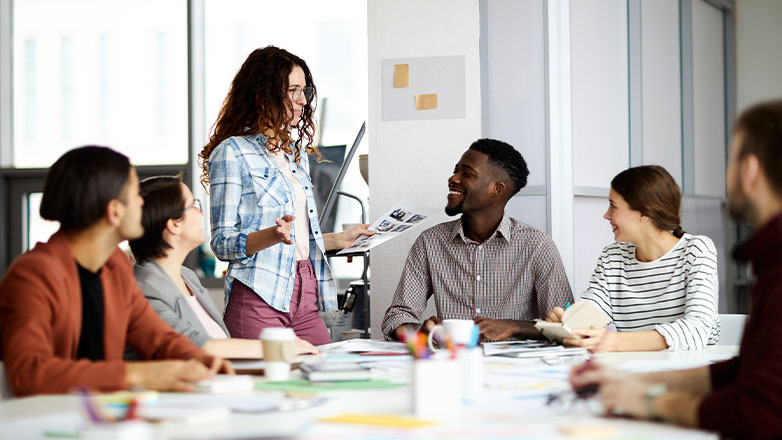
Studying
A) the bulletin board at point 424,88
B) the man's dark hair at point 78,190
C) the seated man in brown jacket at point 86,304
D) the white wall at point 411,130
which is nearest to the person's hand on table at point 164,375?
the seated man in brown jacket at point 86,304

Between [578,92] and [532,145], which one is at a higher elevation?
[578,92]

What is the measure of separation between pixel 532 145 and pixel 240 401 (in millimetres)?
2310

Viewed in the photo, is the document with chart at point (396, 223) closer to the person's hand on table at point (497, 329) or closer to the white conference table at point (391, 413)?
the person's hand on table at point (497, 329)

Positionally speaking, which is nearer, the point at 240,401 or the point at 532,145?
the point at 240,401

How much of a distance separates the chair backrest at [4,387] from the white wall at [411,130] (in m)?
2.00

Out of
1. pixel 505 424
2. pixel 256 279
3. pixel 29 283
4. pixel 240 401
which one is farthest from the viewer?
pixel 256 279

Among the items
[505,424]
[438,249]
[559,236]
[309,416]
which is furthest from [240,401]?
[559,236]

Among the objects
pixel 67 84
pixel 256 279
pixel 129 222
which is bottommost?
pixel 256 279

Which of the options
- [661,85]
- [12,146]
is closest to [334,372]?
[661,85]

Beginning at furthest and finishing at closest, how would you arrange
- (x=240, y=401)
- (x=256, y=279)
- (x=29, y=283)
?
(x=256, y=279) < (x=29, y=283) < (x=240, y=401)

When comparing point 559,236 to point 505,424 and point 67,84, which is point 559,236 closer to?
point 505,424

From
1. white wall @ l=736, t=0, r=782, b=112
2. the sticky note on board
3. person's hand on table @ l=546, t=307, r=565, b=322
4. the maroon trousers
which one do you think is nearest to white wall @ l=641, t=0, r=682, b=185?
white wall @ l=736, t=0, r=782, b=112

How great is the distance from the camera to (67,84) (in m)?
5.70

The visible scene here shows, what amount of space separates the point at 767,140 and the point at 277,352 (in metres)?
1.05
